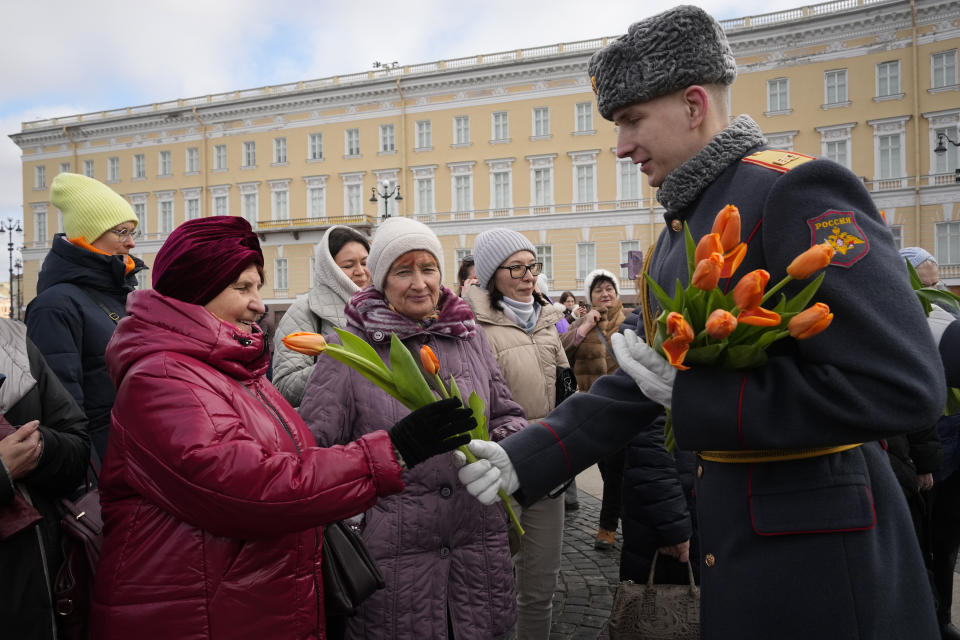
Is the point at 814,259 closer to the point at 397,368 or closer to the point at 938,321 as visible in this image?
the point at 397,368

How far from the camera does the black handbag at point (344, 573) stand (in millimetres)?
2072

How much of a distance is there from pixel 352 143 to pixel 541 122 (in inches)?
375

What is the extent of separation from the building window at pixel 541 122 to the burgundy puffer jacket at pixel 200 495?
30.2 meters

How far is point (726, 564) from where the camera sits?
160 cm

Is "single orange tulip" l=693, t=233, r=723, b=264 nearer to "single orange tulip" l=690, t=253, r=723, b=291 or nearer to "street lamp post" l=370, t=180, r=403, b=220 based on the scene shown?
"single orange tulip" l=690, t=253, r=723, b=291

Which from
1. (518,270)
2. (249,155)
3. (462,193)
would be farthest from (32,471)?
(249,155)

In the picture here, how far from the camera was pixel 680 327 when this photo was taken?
1.30 metres

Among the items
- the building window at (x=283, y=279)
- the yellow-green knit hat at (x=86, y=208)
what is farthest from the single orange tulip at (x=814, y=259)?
the building window at (x=283, y=279)

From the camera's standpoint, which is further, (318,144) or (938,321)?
(318,144)

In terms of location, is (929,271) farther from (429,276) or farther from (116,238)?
(116,238)

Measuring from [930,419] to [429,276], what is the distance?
1819mm

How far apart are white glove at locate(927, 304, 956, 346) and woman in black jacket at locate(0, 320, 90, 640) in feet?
8.79

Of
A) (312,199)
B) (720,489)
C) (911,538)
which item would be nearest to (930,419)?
(911,538)

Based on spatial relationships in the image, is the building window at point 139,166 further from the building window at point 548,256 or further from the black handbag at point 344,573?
the black handbag at point 344,573
